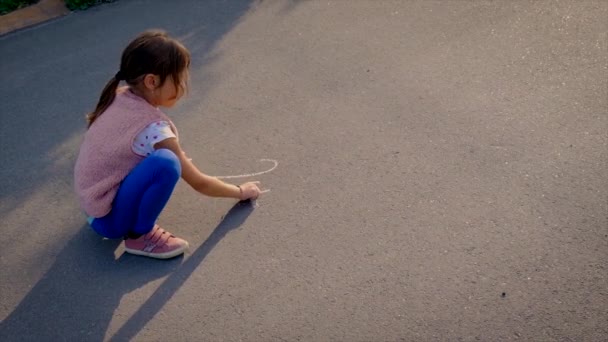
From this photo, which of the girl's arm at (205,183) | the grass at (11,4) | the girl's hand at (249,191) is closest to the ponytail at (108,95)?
the girl's arm at (205,183)

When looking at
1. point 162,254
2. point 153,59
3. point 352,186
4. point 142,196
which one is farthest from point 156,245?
point 352,186

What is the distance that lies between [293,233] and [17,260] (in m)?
1.41

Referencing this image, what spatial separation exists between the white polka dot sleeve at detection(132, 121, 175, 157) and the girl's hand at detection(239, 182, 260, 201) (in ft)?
1.87

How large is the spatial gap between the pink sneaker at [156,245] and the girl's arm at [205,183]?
286 millimetres

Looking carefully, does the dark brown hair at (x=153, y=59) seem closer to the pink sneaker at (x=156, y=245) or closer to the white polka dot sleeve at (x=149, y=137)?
the white polka dot sleeve at (x=149, y=137)

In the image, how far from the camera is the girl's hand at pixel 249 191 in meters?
3.22

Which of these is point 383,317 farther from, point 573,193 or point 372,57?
point 372,57

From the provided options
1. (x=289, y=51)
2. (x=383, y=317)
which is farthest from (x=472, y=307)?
(x=289, y=51)

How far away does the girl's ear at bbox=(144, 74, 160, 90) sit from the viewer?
9.06 ft

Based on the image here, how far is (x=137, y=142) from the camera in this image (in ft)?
9.17

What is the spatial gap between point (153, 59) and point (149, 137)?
0.36 meters

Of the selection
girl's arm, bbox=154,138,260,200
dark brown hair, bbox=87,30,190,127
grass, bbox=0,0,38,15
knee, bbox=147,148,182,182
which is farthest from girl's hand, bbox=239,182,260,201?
grass, bbox=0,0,38,15

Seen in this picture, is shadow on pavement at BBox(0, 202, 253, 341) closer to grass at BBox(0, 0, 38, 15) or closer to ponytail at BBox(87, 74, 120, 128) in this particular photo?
ponytail at BBox(87, 74, 120, 128)

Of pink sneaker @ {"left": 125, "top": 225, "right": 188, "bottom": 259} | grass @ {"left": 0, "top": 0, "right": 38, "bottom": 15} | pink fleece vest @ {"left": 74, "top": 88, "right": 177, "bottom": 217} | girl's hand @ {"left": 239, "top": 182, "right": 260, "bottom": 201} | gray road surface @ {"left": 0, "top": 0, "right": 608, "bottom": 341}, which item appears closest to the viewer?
gray road surface @ {"left": 0, "top": 0, "right": 608, "bottom": 341}
